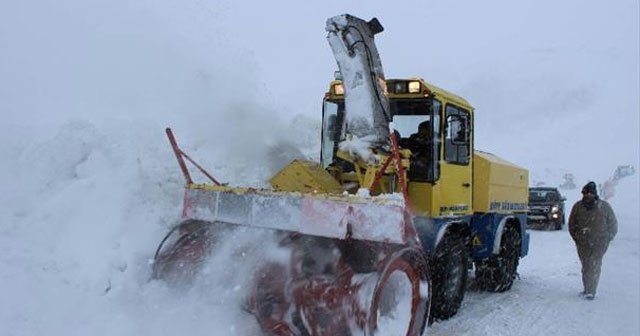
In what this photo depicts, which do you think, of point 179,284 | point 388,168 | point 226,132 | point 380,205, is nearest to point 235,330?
point 179,284

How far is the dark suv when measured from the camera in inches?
757

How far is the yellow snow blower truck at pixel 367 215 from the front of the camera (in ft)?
15.0

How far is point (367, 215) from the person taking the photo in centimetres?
454

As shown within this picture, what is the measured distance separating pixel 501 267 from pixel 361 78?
4.06 metres

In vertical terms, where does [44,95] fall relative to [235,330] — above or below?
above

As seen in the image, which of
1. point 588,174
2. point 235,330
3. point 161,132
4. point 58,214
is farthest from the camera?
point 588,174

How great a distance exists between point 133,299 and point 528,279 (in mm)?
6904

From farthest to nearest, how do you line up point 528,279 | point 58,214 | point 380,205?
point 528,279
point 58,214
point 380,205

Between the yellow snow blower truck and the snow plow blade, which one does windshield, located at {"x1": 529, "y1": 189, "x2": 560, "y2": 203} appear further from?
the snow plow blade

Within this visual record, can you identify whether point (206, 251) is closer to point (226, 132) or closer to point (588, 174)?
point (226, 132)

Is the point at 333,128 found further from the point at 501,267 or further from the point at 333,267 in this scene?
the point at 501,267

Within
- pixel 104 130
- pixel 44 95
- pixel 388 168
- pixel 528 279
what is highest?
pixel 44 95

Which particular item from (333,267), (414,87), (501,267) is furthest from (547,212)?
(333,267)

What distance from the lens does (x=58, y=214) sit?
5656 millimetres
